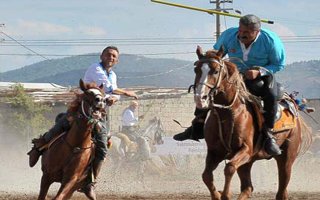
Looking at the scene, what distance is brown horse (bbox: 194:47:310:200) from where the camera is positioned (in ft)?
36.5

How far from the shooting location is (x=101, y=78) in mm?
13477

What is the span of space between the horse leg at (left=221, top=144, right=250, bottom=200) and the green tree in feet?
66.7

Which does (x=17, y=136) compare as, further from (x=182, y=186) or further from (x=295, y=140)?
(x=295, y=140)

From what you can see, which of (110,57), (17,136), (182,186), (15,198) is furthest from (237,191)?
(17,136)

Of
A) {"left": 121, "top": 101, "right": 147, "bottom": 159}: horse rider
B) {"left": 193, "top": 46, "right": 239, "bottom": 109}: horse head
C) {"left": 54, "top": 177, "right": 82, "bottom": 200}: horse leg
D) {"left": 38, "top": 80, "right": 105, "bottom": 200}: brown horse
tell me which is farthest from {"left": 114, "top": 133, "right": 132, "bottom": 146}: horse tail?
{"left": 193, "top": 46, "right": 239, "bottom": 109}: horse head

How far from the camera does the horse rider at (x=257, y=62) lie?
12.5m

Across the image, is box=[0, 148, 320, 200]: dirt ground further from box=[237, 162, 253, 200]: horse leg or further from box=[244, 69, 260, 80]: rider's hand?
box=[244, 69, 260, 80]: rider's hand

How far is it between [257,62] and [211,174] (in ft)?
6.98

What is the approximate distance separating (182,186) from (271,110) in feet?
30.7

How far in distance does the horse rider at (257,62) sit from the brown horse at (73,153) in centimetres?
152

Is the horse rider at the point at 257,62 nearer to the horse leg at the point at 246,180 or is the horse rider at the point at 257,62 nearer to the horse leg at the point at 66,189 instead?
the horse leg at the point at 246,180

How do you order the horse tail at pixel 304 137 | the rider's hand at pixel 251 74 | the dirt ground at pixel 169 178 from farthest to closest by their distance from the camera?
the dirt ground at pixel 169 178 → the horse tail at pixel 304 137 → the rider's hand at pixel 251 74

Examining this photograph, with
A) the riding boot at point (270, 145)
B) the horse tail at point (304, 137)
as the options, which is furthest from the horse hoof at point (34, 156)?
the horse tail at point (304, 137)

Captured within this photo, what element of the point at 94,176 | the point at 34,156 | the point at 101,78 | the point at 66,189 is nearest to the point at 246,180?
the point at 94,176
